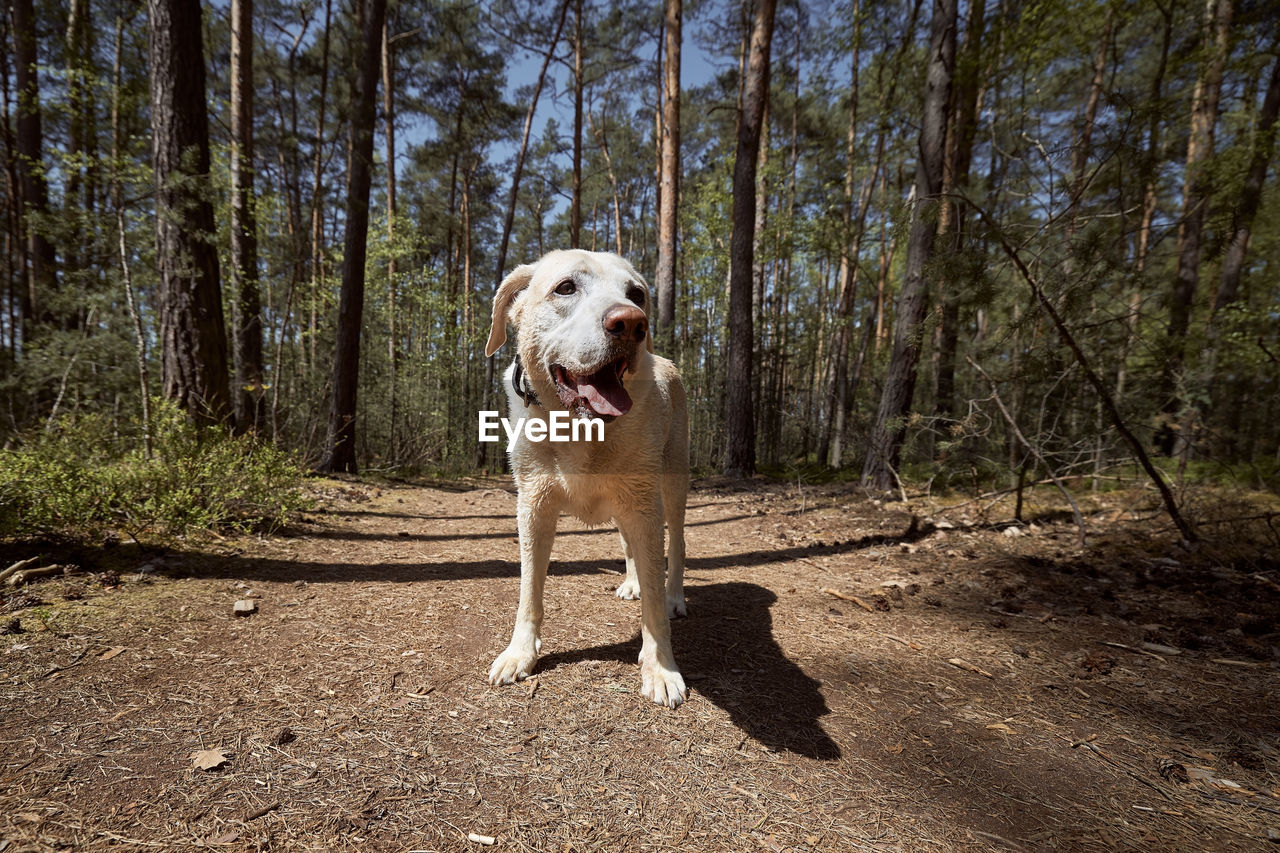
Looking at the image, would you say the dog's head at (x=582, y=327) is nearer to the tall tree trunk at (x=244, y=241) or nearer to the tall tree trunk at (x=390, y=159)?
the tall tree trunk at (x=244, y=241)

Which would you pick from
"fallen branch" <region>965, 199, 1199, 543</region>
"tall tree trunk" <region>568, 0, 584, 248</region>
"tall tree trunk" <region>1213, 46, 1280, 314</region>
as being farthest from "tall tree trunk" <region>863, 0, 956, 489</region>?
"tall tree trunk" <region>568, 0, 584, 248</region>

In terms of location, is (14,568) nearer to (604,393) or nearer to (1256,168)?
(604,393)

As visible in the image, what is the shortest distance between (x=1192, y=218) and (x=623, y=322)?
17.2ft

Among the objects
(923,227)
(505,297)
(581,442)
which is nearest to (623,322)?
(581,442)

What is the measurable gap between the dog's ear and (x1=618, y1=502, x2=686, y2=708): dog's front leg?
1.22m

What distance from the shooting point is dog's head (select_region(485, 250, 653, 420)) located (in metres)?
1.91

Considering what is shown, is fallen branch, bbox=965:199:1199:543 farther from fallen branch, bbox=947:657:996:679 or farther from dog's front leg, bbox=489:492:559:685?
dog's front leg, bbox=489:492:559:685

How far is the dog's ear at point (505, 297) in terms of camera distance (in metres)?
2.41

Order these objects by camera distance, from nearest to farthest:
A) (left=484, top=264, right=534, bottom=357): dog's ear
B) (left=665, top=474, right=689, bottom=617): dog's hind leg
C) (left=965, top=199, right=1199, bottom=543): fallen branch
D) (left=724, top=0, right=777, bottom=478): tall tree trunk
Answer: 1. (left=484, top=264, right=534, bottom=357): dog's ear
2. (left=665, top=474, right=689, bottom=617): dog's hind leg
3. (left=965, top=199, right=1199, bottom=543): fallen branch
4. (left=724, top=0, right=777, bottom=478): tall tree trunk

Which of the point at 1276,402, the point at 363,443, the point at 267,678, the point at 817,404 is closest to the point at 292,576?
the point at 267,678

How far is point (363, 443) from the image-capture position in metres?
13.5

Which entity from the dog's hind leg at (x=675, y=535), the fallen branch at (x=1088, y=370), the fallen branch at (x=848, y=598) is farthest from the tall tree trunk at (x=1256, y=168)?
the dog's hind leg at (x=675, y=535)

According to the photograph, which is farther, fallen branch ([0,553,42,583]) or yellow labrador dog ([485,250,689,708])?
fallen branch ([0,553,42,583])

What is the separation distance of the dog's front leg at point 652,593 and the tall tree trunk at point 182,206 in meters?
4.91
